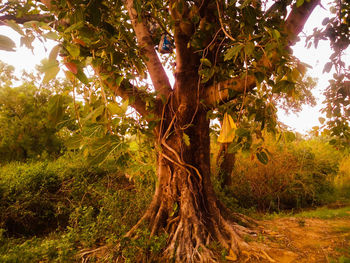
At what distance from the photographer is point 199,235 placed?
164cm

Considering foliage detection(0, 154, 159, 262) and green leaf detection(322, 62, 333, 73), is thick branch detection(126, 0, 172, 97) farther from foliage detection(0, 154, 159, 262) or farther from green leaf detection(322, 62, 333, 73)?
green leaf detection(322, 62, 333, 73)

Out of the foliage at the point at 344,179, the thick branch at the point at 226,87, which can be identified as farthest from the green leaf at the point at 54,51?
the foliage at the point at 344,179

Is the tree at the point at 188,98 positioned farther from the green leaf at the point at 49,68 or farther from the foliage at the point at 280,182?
the foliage at the point at 280,182

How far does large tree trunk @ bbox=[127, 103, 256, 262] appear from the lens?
1.66m

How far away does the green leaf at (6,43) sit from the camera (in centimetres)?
36

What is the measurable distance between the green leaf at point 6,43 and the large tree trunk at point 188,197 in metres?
1.32

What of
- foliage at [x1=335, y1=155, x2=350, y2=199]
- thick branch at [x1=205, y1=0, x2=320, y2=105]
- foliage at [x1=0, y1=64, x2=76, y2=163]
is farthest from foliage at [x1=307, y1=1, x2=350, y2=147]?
foliage at [x1=0, y1=64, x2=76, y2=163]

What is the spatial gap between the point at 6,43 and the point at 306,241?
225 centimetres

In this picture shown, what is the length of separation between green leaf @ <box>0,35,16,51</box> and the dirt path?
5.88ft

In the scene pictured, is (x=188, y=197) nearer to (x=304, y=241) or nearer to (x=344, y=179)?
(x=304, y=241)

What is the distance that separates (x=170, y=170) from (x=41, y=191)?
2313 millimetres

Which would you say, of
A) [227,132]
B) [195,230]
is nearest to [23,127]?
[195,230]

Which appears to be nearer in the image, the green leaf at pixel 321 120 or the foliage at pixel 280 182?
the green leaf at pixel 321 120

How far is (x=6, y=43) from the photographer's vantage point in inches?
14.3
